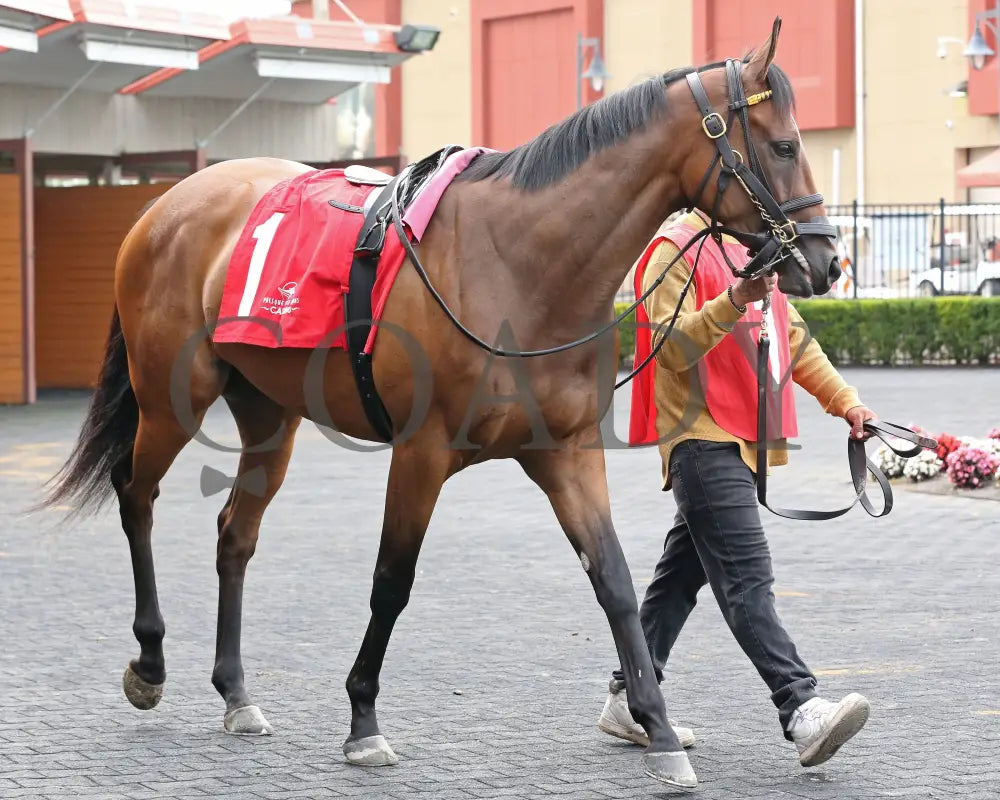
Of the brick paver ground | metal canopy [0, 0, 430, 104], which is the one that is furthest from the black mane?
metal canopy [0, 0, 430, 104]

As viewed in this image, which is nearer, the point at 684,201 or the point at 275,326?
the point at 684,201

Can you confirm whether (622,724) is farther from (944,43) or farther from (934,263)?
(944,43)

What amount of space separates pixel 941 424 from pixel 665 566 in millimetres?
10084

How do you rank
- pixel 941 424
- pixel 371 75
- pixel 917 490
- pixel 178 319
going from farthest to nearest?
pixel 371 75
pixel 941 424
pixel 917 490
pixel 178 319

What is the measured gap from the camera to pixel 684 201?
4.75 meters

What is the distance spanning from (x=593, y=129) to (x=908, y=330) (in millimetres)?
A: 19471

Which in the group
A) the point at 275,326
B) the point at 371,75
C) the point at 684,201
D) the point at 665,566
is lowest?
the point at 665,566

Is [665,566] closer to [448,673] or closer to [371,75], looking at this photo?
[448,673]

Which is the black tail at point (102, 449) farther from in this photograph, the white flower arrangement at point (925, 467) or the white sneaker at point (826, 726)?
the white flower arrangement at point (925, 467)

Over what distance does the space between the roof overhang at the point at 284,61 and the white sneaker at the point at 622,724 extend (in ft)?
44.8

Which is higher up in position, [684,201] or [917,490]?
[684,201]

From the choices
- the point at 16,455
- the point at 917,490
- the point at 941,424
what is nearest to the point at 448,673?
the point at 917,490

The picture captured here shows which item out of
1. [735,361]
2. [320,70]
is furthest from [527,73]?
[735,361]

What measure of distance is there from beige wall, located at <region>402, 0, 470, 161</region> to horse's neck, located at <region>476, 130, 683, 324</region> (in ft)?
150
